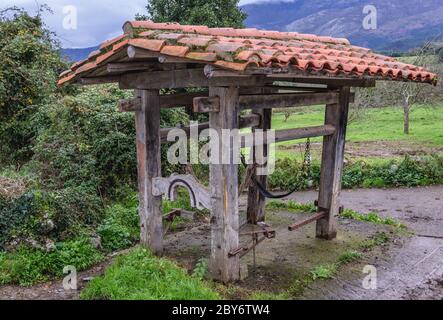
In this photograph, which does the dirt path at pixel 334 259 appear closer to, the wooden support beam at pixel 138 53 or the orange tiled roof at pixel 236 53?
the orange tiled roof at pixel 236 53

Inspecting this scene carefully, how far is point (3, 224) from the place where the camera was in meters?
6.42

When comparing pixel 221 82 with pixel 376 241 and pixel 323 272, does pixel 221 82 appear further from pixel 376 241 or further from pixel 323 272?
pixel 376 241

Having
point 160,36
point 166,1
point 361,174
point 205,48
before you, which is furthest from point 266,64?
point 166,1

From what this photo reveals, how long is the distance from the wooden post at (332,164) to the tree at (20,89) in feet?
23.9

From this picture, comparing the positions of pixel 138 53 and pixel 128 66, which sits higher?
pixel 138 53

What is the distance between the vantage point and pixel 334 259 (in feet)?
18.9

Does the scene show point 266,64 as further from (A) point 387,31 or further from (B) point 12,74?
(A) point 387,31

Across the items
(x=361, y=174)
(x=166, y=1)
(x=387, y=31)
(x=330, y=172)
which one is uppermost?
(x=387, y=31)

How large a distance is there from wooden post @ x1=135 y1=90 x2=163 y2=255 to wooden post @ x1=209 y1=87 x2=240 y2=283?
44.7 inches

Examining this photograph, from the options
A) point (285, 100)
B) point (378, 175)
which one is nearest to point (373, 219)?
point (285, 100)

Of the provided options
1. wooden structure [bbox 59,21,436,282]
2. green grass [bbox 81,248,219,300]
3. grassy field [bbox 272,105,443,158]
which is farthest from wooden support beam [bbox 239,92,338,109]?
grassy field [bbox 272,105,443,158]

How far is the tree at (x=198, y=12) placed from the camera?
1511 cm

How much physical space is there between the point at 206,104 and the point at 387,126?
68.8ft
